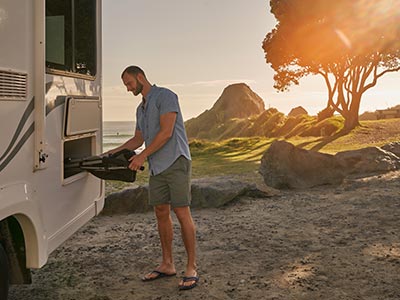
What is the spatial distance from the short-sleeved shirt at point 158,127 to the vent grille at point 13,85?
130 centimetres

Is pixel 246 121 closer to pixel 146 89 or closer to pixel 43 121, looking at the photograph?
pixel 146 89

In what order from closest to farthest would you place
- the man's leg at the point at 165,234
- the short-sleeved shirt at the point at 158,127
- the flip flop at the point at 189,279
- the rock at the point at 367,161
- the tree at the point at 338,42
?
the short-sleeved shirt at the point at 158,127 < the flip flop at the point at 189,279 < the man's leg at the point at 165,234 < the rock at the point at 367,161 < the tree at the point at 338,42

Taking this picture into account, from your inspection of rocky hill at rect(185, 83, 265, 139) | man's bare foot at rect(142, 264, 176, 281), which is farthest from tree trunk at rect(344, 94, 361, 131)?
man's bare foot at rect(142, 264, 176, 281)

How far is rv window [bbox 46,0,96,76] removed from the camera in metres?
3.69

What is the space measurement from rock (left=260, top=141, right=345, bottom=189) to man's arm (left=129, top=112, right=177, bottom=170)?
5.97 m

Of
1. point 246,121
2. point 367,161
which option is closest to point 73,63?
point 367,161

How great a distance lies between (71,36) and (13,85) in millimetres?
1220

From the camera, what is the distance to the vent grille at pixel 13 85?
2795mm

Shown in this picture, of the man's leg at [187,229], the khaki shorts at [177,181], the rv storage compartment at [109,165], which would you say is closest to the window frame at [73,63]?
the rv storage compartment at [109,165]

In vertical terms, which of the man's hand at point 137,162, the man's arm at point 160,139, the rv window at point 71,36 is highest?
the rv window at point 71,36

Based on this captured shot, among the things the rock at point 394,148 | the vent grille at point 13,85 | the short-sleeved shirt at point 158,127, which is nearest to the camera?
the vent grille at point 13,85

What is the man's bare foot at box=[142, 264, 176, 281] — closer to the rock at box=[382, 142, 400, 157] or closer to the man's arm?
the man's arm

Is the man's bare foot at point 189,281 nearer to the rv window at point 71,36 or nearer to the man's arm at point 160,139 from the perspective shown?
the man's arm at point 160,139

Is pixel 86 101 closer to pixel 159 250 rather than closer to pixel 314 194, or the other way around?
pixel 159 250
